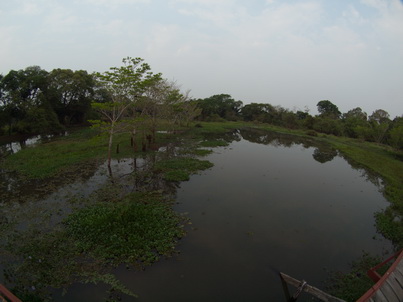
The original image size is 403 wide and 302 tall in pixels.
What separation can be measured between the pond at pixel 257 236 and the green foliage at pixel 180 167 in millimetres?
1058

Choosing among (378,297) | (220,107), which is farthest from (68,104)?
(220,107)

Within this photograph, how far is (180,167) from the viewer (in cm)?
2198

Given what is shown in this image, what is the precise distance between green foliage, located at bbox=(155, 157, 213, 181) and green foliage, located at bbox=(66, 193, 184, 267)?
5.53 meters

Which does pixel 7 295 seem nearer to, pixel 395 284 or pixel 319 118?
pixel 395 284

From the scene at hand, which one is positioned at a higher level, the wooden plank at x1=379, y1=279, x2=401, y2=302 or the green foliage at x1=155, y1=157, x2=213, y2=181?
the green foliage at x1=155, y1=157, x2=213, y2=181

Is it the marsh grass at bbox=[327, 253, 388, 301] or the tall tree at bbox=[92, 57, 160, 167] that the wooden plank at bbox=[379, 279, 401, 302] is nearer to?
the marsh grass at bbox=[327, 253, 388, 301]

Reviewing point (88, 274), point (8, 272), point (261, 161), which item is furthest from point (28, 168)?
point (261, 161)

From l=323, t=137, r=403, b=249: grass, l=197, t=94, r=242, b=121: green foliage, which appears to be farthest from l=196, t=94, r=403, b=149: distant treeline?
l=323, t=137, r=403, b=249: grass

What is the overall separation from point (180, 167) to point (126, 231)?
1140cm

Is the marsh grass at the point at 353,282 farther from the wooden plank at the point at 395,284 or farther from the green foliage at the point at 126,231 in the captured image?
the green foliage at the point at 126,231

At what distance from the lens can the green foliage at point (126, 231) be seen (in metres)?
9.68

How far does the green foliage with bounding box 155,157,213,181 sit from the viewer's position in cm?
1927

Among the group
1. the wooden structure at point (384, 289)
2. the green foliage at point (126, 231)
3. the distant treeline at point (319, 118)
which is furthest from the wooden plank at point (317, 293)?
the distant treeline at point (319, 118)

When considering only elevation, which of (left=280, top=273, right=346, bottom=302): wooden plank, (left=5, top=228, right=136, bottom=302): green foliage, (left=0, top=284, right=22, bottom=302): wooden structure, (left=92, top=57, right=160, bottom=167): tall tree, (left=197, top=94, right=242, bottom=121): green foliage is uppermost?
(left=197, top=94, right=242, bottom=121): green foliage
